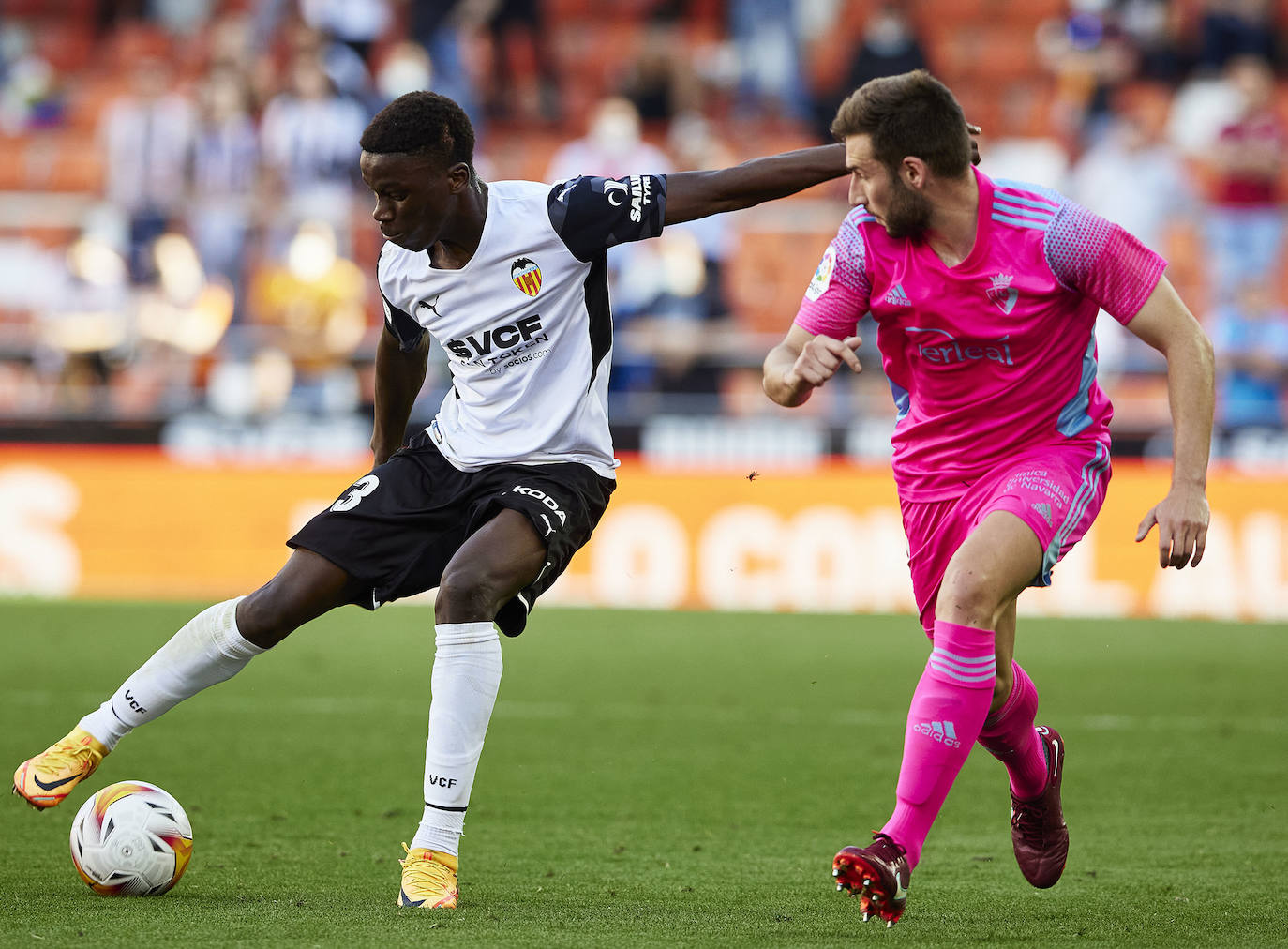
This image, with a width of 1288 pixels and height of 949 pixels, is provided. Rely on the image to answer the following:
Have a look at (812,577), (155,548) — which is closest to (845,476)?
(812,577)

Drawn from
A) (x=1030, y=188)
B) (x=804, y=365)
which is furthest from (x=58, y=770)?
(x=1030, y=188)

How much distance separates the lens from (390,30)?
18859 mm

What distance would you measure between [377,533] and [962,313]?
1769mm

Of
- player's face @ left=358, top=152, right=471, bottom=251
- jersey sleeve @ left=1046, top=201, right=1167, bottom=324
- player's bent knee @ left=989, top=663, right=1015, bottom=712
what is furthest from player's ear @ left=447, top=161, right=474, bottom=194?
player's bent knee @ left=989, top=663, right=1015, bottom=712

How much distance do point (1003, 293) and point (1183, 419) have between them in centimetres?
→ 58

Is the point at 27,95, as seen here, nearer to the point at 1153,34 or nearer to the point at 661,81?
the point at 661,81

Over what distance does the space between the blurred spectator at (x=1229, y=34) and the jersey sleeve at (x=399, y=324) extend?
14.3 m

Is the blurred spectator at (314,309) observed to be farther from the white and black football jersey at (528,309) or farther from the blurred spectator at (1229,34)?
the blurred spectator at (1229,34)

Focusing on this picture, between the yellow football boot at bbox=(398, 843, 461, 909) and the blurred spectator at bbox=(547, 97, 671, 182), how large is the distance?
11.2m

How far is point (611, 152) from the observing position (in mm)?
15719

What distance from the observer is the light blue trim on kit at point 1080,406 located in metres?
4.79

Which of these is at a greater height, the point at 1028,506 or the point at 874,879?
the point at 1028,506

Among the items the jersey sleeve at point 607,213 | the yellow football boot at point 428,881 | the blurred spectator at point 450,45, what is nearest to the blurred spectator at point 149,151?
the blurred spectator at point 450,45

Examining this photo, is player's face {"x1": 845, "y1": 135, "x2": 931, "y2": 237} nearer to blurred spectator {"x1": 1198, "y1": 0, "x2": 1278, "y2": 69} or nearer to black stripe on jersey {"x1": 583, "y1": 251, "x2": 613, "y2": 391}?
black stripe on jersey {"x1": 583, "y1": 251, "x2": 613, "y2": 391}
